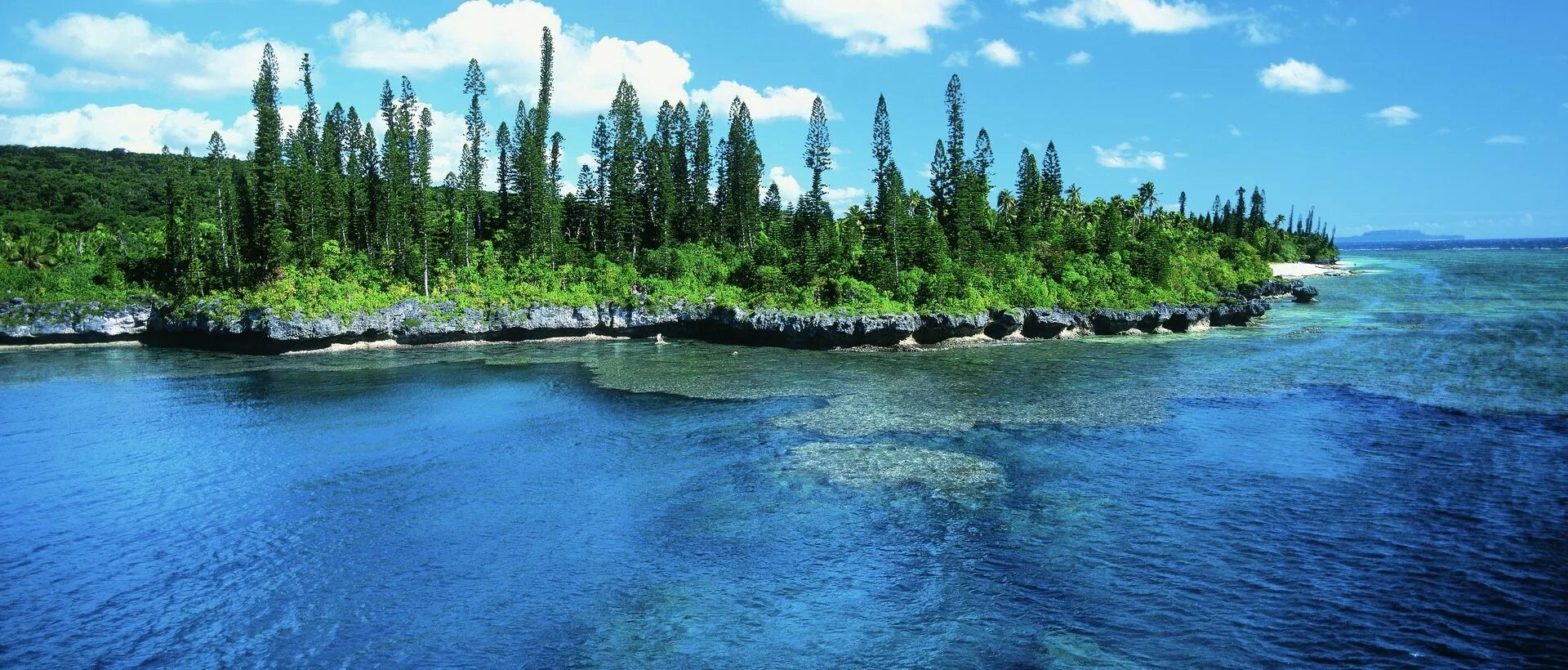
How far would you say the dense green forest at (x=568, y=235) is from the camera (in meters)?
71.6

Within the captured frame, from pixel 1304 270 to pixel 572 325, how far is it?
154 meters

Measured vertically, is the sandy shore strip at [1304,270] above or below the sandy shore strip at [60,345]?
above

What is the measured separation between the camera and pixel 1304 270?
157 metres

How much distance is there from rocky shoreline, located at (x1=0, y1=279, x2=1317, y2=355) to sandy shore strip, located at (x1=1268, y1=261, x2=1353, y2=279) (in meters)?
85.9

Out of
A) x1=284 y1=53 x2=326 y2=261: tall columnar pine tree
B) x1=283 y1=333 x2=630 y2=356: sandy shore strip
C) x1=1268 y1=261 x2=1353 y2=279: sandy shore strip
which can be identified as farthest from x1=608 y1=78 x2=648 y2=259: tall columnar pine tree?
x1=1268 y1=261 x2=1353 y2=279: sandy shore strip

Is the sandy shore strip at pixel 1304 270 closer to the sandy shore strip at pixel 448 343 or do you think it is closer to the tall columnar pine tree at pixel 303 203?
the sandy shore strip at pixel 448 343

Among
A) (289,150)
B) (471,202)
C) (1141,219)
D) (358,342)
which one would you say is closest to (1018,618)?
(358,342)

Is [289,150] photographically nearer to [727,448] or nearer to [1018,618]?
[727,448]

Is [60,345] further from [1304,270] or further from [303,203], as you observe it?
[1304,270]

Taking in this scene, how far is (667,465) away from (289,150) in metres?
83.5

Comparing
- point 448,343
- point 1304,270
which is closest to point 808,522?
point 448,343

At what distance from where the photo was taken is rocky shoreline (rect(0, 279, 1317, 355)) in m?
62.7

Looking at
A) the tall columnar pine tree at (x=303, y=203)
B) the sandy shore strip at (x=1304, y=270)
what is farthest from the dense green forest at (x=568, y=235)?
the sandy shore strip at (x=1304, y=270)

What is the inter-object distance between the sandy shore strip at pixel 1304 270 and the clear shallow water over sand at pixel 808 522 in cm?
11367
